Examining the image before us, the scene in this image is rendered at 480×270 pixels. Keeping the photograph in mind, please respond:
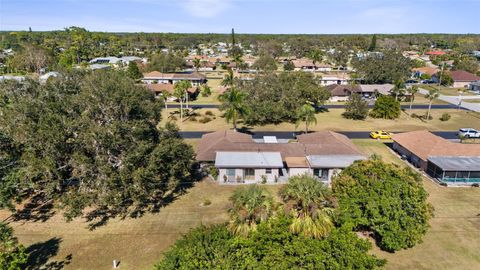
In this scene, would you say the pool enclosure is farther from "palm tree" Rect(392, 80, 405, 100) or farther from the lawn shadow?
"palm tree" Rect(392, 80, 405, 100)

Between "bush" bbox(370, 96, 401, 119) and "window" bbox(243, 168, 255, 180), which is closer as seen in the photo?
"window" bbox(243, 168, 255, 180)

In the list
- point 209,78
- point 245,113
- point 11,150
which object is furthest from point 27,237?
point 209,78

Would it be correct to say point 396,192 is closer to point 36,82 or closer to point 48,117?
point 48,117

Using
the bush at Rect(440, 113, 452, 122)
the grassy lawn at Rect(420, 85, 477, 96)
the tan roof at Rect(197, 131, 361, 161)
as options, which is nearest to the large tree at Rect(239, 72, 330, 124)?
the tan roof at Rect(197, 131, 361, 161)

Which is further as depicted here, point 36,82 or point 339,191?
point 36,82

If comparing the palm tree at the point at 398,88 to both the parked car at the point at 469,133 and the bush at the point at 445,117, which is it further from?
the parked car at the point at 469,133

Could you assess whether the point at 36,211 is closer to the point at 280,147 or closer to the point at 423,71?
the point at 280,147

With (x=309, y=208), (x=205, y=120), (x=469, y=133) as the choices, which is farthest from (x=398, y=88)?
(x=309, y=208)

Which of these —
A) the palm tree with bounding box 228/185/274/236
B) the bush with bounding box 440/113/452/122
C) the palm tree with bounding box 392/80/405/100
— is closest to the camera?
the palm tree with bounding box 228/185/274/236
